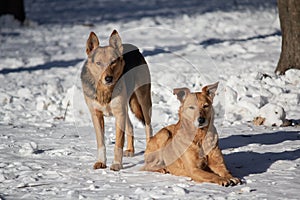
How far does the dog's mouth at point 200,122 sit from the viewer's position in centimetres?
605

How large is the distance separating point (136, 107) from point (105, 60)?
1.32 meters

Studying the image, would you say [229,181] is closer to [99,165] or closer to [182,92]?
[182,92]

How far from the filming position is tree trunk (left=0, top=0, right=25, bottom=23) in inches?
769

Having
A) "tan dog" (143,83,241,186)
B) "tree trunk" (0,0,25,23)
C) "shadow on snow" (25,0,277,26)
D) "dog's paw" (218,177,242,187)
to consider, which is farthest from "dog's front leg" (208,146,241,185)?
"tree trunk" (0,0,25,23)

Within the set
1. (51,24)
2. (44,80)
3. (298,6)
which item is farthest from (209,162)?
(51,24)

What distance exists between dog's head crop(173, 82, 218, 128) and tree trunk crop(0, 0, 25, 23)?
46.0 ft

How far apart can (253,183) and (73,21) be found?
15.2 metres

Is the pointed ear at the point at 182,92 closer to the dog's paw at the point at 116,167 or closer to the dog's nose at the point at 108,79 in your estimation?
the dog's nose at the point at 108,79

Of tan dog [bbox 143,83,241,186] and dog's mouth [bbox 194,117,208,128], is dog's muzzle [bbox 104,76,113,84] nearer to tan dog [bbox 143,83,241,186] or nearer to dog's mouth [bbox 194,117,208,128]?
tan dog [bbox 143,83,241,186]

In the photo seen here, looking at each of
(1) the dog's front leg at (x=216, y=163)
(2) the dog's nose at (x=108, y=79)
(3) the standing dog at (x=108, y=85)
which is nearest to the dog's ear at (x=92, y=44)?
(3) the standing dog at (x=108, y=85)

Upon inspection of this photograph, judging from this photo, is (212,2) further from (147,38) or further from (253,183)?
(253,183)

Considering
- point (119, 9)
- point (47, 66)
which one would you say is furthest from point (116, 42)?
point (119, 9)

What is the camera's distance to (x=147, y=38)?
17.0 meters

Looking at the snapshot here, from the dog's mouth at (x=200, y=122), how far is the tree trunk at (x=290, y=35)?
546cm
